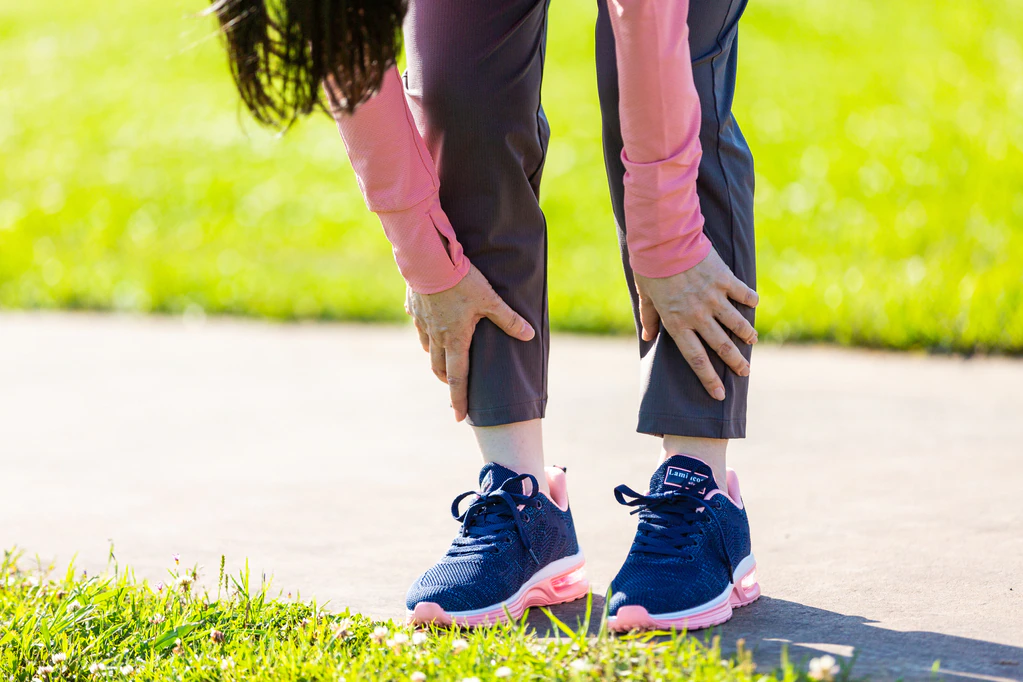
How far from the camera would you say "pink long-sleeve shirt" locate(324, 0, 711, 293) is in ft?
5.80

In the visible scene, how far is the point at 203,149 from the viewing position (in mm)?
8766

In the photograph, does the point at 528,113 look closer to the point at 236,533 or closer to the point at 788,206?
the point at 236,533

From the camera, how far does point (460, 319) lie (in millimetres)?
1979

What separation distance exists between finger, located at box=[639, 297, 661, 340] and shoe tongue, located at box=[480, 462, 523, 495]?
0.33m

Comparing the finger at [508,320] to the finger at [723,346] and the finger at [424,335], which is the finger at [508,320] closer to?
the finger at [424,335]

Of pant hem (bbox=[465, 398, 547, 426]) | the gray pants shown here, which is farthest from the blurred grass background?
pant hem (bbox=[465, 398, 547, 426])

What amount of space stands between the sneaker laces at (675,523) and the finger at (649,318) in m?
0.27

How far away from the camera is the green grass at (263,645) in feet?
5.16

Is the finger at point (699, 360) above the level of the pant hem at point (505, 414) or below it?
above

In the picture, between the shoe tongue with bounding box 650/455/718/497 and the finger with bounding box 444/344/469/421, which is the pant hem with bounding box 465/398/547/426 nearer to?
the finger with bounding box 444/344/469/421

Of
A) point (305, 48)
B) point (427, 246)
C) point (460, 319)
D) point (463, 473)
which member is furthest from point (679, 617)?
point (463, 473)

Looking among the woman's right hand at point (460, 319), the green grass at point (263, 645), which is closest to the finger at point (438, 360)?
the woman's right hand at point (460, 319)

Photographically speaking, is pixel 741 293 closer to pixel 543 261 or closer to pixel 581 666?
pixel 543 261

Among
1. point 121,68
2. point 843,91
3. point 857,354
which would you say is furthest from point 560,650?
point 121,68
